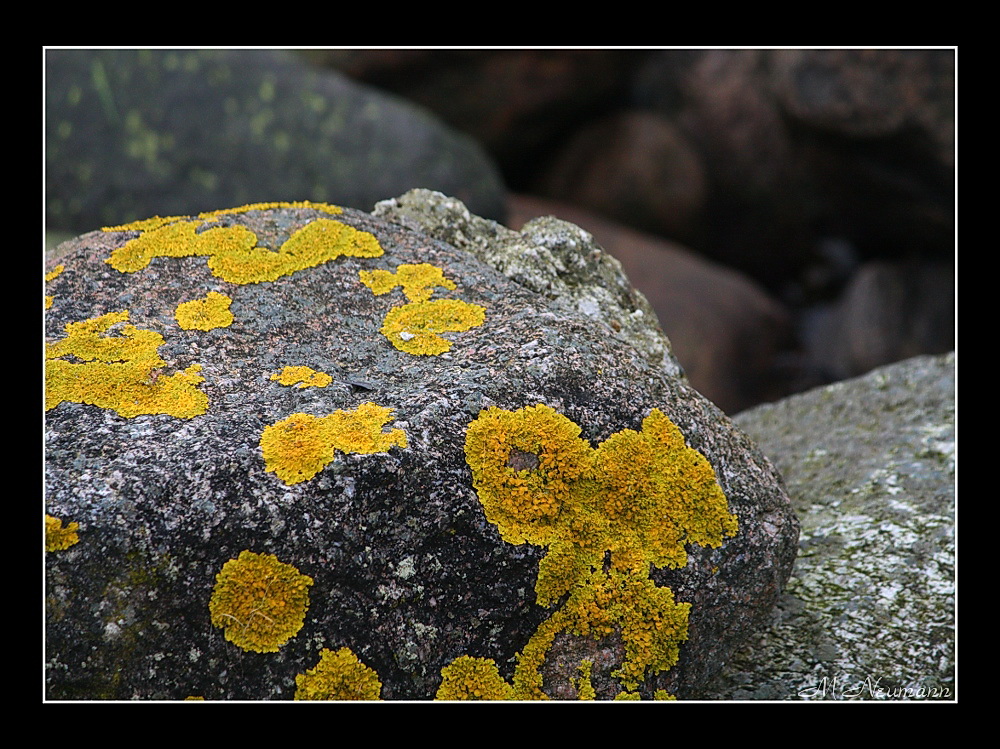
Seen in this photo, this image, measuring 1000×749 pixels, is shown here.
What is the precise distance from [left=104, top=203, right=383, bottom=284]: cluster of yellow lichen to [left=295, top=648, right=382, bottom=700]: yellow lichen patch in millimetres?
1928

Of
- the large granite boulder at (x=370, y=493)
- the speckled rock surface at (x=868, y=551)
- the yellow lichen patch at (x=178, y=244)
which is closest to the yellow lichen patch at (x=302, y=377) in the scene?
the large granite boulder at (x=370, y=493)

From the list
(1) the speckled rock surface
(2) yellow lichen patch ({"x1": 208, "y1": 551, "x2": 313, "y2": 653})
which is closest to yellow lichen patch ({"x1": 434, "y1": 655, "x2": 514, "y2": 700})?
(2) yellow lichen patch ({"x1": 208, "y1": 551, "x2": 313, "y2": 653})

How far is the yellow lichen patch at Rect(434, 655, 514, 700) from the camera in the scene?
11.5 feet

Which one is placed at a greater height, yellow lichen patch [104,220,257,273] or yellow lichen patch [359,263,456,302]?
yellow lichen patch [104,220,257,273]

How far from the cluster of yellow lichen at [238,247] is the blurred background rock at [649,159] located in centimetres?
677

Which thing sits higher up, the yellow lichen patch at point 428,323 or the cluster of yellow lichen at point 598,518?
the yellow lichen patch at point 428,323

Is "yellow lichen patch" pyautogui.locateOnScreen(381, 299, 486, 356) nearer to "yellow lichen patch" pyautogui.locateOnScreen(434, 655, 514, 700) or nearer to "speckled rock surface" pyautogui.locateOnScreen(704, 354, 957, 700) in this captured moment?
"yellow lichen patch" pyautogui.locateOnScreen(434, 655, 514, 700)

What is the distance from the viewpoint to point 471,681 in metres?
3.52

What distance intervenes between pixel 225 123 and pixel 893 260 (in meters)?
9.17

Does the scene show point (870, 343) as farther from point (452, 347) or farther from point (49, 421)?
point (49, 421)

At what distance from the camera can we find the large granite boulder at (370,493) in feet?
10.7

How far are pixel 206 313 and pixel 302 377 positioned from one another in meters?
0.68

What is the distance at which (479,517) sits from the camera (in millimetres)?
3541

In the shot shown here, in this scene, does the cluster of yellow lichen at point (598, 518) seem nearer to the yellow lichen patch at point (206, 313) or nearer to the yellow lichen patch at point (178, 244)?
the yellow lichen patch at point (206, 313)
